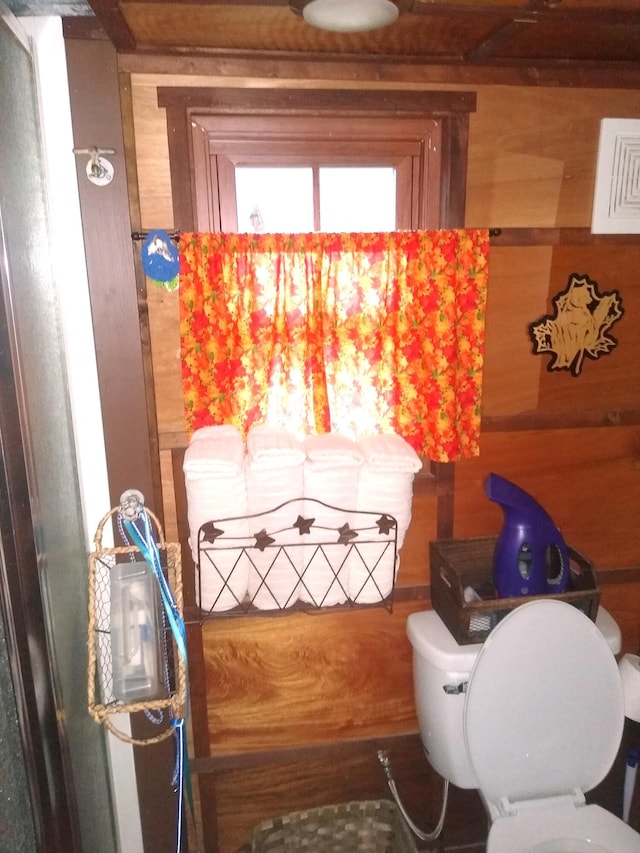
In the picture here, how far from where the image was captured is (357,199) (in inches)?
64.2

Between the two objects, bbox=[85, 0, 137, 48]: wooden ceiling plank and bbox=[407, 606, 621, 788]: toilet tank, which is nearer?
bbox=[85, 0, 137, 48]: wooden ceiling plank

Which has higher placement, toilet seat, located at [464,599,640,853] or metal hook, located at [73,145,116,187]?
metal hook, located at [73,145,116,187]

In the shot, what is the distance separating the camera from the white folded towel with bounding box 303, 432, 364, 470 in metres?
1.50

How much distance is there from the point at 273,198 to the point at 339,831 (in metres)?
1.79

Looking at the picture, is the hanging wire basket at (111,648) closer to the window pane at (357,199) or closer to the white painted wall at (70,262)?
the white painted wall at (70,262)

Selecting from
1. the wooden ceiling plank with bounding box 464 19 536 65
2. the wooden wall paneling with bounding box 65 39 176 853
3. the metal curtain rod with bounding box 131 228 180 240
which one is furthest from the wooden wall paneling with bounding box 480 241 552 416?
the wooden wall paneling with bounding box 65 39 176 853

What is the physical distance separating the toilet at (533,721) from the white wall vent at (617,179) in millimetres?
1024

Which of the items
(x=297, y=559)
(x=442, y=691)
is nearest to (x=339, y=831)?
(x=442, y=691)

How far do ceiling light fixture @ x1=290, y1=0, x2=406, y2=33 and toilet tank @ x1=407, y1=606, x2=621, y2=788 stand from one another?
144cm

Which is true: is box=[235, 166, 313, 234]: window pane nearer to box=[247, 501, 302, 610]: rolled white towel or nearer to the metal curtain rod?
the metal curtain rod

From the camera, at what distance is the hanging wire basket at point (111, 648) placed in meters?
1.43

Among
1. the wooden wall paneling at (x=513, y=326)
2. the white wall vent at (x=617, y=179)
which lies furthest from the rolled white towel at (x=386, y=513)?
the white wall vent at (x=617, y=179)

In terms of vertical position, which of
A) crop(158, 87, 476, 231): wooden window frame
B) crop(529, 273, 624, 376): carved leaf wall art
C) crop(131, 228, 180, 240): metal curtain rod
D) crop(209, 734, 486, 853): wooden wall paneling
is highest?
crop(158, 87, 476, 231): wooden window frame

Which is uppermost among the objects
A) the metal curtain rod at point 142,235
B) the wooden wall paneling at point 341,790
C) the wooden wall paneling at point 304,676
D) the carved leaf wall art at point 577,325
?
the metal curtain rod at point 142,235
